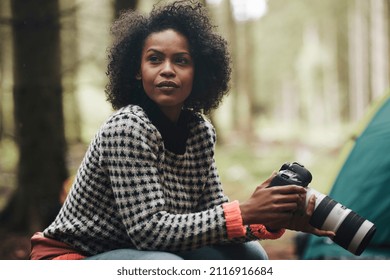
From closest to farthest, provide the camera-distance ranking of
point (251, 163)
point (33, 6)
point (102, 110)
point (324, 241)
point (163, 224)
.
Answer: point (163, 224) → point (324, 241) → point (33, 6) → point (251, 163) → point (102, 110)

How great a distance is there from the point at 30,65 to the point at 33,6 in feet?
0.96

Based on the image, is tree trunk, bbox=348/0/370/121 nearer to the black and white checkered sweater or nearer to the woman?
the woman

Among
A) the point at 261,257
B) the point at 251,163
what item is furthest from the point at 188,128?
the point at 251,163

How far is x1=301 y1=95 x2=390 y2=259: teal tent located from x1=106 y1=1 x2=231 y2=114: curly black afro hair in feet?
2.65

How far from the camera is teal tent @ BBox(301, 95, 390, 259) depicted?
1.82 meters

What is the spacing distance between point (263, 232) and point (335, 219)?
21 centimetres

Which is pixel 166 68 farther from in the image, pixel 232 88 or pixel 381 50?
pixel 381 50

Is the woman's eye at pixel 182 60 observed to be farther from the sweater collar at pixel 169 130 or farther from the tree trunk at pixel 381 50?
the tree trunk at pixel 381 50

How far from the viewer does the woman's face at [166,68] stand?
46.6 inches

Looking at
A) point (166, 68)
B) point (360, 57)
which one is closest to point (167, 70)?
point (166, 68)

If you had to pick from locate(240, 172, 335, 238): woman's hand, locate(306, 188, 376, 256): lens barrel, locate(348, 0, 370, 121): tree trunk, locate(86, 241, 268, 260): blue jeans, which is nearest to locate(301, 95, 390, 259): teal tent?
locate(86, 241, 268, 260): blue jeans

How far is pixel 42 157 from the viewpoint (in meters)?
2.61

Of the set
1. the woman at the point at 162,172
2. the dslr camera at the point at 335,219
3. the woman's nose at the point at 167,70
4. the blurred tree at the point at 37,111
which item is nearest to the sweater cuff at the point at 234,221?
the woman at the point at 162,172

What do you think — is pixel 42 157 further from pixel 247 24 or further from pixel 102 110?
pixel 247 24
